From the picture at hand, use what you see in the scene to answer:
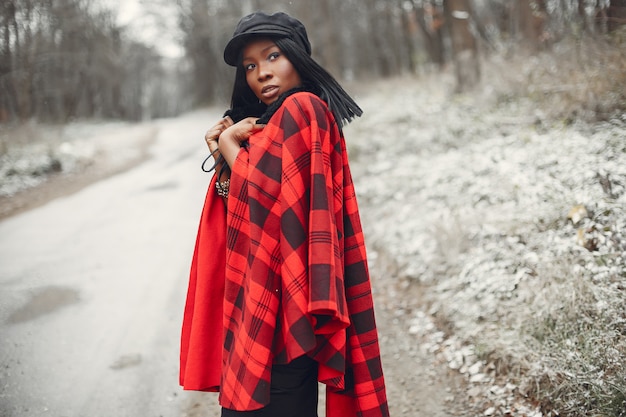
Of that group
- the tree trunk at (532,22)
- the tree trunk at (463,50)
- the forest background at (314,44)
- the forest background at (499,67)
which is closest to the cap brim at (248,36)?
the forest background at (499,67)

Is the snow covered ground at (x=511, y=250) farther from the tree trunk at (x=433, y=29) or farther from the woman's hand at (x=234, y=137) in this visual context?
the tree trunk at (x=433, y=29)

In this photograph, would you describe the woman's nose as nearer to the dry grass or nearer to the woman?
the woman

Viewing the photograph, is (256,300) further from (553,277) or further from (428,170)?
(428,170)

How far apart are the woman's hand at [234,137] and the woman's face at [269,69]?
0.48 feet

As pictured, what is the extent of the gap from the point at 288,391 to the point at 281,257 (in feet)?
1.64

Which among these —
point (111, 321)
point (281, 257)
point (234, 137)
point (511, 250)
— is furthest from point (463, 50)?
point (281, 257)

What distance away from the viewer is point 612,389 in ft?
7.88

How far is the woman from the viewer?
154 cm

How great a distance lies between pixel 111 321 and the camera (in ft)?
13.4

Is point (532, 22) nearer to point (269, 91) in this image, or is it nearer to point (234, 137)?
point (269, 91)

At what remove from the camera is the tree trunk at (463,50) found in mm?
9172

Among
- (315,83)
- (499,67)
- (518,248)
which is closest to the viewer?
(315,83)

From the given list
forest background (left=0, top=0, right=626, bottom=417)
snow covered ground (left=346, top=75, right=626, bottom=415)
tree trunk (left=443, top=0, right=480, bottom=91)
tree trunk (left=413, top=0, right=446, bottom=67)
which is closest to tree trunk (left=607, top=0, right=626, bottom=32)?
forest background (left=0, top=0, right=626, bottom=417)

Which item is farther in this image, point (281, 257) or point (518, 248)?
point (518, 248)
